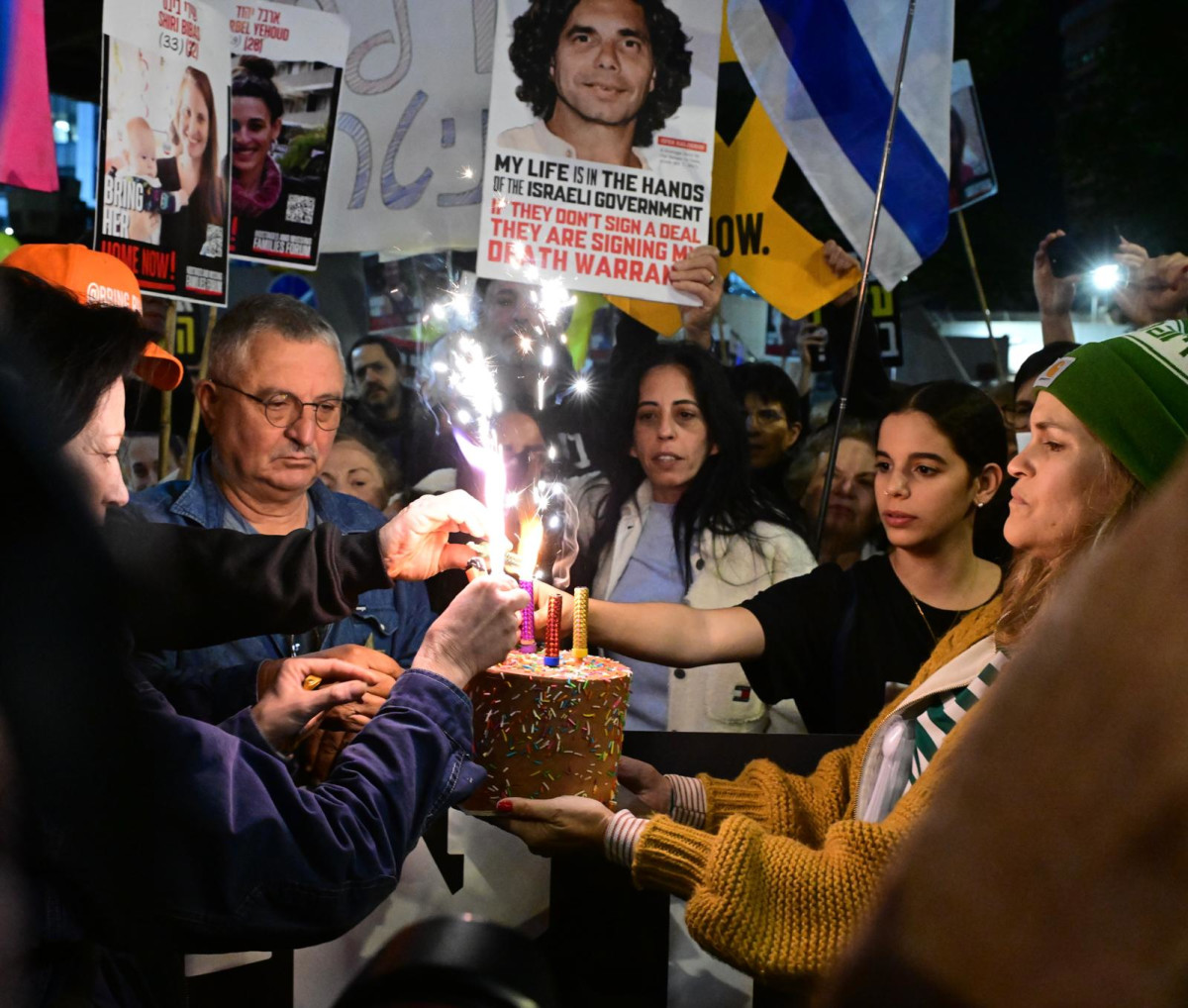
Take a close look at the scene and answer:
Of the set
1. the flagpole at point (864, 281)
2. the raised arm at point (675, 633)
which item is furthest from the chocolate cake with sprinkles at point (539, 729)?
the flagpole at point (864, 281)

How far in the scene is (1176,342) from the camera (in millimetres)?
1850

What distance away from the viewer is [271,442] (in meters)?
2.88

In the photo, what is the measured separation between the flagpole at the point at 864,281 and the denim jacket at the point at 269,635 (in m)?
1.38

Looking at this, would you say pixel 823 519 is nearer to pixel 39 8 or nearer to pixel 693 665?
pixel 693 665

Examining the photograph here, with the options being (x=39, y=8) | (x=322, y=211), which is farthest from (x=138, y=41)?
(x=322, y=211)

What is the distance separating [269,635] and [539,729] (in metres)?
0.93

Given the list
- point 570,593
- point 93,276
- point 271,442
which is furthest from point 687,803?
point 93,276

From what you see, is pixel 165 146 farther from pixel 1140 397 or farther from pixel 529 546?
pixel 1140 397

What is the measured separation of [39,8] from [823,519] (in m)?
2.80

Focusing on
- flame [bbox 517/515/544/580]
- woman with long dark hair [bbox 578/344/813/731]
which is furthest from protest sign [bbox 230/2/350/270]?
flame [bbox 517/515/544/580]

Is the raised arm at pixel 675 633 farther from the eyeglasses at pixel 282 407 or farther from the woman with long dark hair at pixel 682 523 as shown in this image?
the eyeglasses at pixel 282 407

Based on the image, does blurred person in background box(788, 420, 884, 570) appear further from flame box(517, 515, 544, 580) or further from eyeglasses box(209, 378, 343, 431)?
eyeglasses box(209, 378, 343, 431)

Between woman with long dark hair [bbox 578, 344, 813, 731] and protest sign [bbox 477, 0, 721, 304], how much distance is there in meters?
0.35

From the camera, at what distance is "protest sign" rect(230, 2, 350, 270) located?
3.39 meters
